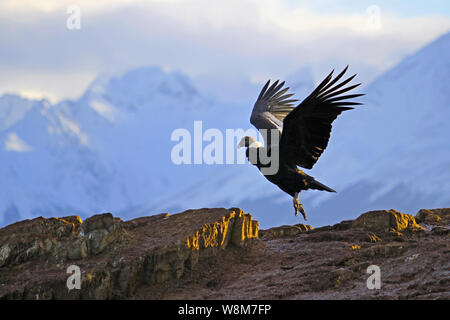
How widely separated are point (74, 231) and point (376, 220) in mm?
8291

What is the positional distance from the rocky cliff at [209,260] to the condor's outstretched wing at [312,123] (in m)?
2.55

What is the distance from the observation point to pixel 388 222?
63.7ft

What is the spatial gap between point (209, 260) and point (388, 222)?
5.42m

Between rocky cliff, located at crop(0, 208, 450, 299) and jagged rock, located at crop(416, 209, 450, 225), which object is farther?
jagged rock, located at crop(416, 209, 450, 225)

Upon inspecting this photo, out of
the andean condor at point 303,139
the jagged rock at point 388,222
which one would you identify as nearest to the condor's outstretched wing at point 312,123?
the andean condor at point 303,139

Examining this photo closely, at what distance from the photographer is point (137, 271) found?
15852mm

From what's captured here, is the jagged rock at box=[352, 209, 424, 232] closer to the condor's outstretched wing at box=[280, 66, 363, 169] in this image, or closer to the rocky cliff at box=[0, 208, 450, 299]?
the rocky cliff at box=[0, 208, 450, 299]

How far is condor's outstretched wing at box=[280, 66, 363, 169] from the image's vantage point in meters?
19.0

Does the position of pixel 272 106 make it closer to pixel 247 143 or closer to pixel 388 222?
pixel 247 143

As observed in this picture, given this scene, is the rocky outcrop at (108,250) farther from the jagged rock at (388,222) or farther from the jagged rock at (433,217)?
the jagged rock at (433,217)

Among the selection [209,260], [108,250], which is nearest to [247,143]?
[209,260]

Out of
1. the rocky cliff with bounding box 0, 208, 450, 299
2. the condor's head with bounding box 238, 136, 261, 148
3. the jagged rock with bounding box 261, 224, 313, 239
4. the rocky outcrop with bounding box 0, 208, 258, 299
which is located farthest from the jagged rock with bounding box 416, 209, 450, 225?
the rocky outcrop with bounding box 0, 208, 258, 299

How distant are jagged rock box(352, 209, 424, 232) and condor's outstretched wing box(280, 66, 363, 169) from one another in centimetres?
239
